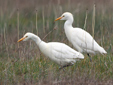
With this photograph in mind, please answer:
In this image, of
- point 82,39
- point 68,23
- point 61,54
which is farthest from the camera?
point 68,23

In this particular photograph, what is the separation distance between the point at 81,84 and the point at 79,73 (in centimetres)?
43

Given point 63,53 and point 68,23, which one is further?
point 68,23

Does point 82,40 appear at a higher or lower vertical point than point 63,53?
higher

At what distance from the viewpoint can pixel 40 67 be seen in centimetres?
496

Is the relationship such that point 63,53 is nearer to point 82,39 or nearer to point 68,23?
point 82,39

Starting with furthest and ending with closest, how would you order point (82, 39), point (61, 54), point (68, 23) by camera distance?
point (68, 23)
point (82, 39)
point (61, 54)

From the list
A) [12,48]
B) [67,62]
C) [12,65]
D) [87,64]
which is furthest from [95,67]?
[12,48]

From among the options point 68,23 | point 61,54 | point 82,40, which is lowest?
point 61,54

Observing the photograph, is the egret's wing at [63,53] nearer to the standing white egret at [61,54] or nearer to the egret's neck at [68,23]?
the standing white egret at [61,54]

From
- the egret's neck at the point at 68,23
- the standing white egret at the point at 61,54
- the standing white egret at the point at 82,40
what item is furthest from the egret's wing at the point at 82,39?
the standing white egret at the point at 61,54

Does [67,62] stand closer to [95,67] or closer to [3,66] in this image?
[95,67]

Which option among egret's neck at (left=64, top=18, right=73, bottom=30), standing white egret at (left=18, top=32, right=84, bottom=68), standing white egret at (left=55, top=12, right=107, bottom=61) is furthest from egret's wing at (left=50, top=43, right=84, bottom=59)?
egret's neck at (left=64, top=18, right=73, bottom=30)

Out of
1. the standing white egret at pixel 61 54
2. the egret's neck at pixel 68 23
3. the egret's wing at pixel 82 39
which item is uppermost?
the egret's neck at pixel 68 23

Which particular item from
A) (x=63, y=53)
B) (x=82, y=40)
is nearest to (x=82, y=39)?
(x=82, y=40)
